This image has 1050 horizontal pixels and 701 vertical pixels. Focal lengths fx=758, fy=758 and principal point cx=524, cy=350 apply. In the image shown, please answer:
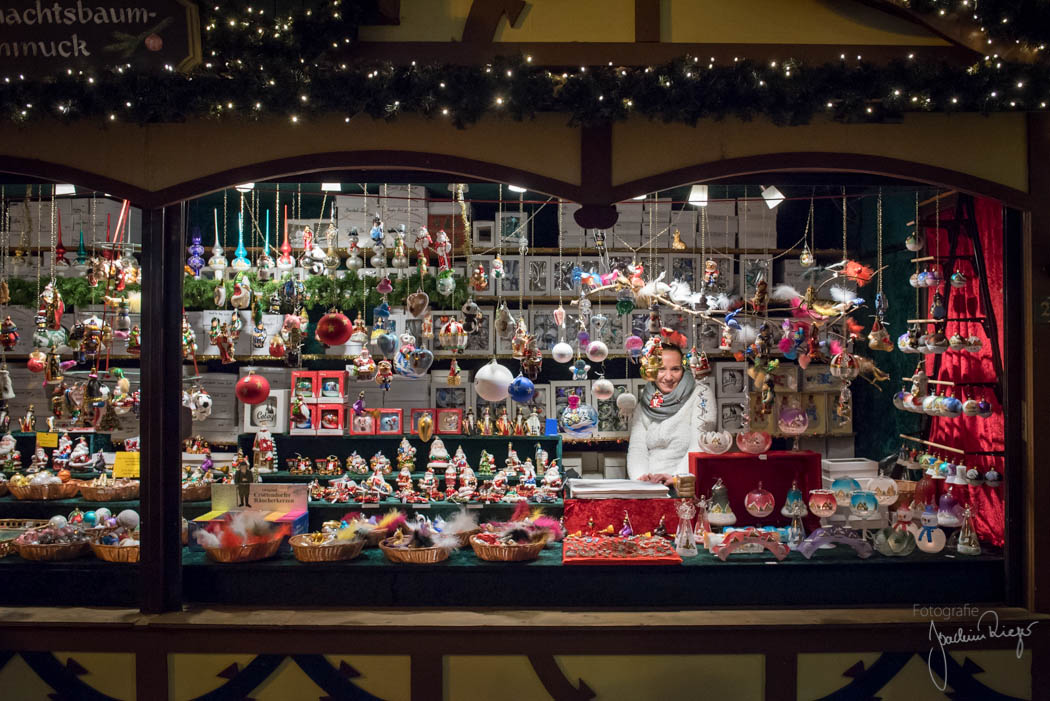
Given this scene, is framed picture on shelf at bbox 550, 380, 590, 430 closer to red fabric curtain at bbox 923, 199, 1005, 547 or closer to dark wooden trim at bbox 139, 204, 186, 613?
red fabric curtain at bbox 923, 199, 1005, 547

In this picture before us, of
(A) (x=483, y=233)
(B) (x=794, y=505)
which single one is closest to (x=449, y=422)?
(A) (x=483, y=233)

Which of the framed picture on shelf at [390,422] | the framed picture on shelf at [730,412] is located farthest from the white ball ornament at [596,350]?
the framed picture on shelf at [730,412]

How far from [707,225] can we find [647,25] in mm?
2310

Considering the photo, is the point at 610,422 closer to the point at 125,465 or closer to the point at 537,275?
the point at 537,275

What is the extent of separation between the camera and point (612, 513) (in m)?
3.91

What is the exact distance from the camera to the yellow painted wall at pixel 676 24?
10.8ft

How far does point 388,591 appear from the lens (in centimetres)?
353

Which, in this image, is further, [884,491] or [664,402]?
[664,402]

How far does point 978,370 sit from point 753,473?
1.48 metres

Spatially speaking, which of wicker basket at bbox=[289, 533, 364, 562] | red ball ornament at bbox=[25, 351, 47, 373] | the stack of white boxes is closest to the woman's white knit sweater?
the stack of white boxes

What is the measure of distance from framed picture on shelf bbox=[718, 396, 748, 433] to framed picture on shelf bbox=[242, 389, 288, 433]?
9.95ft

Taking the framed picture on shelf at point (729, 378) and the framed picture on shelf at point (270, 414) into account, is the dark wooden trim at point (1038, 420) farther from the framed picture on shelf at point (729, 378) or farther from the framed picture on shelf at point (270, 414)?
the framed picture on shelf at point (270, 414)

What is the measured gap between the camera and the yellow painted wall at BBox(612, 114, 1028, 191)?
3262mm

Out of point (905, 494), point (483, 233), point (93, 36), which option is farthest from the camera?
point (483, 233)
